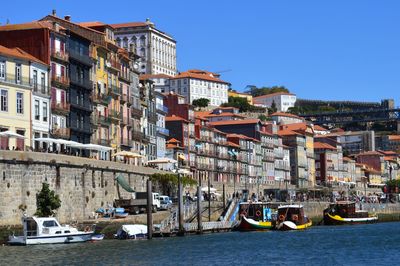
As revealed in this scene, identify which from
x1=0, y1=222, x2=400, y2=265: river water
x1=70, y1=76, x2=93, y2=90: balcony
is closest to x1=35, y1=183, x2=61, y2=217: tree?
x1=0, y1=222, x2=400, y2=265: river water

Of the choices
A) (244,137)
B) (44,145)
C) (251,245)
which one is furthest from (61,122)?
(244,137)

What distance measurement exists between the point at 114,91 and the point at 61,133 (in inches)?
696

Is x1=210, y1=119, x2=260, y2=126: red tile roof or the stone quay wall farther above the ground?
x1=210, y1=119, x2=260, y2=126: red tile roof

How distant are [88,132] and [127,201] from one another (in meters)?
16.7

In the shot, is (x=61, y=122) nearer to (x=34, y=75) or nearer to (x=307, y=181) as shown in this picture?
(x=34, y=75)

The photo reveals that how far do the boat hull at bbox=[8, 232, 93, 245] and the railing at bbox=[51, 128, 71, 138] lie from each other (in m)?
21.5

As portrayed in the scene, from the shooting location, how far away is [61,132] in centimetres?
9006

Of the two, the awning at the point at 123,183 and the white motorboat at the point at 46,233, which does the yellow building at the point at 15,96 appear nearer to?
the awning at the point at 123,183

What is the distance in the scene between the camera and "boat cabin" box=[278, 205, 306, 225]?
95000 millimetres

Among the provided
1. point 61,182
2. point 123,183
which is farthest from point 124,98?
point 61,182

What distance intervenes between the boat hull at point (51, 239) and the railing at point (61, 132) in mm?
21511

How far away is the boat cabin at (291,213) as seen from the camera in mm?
95000

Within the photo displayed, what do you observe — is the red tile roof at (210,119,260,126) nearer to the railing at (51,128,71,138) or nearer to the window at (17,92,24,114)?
the railing at (51,128,71,138)

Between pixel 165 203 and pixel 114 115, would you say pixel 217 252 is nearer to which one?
pixel 165 203
